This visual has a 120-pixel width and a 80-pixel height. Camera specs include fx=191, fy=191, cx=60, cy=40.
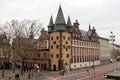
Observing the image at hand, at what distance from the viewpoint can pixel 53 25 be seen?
2756 inches

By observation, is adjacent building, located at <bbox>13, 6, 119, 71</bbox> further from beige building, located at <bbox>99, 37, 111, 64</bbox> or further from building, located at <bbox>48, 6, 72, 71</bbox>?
beige building, located at <bbox>99, 37, 111, 64</bbox>

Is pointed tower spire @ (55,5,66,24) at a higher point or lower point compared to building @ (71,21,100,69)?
higher

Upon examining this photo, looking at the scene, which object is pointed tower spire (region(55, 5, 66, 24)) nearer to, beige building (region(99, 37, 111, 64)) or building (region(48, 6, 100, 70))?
building (region(48, 6, 100, 70))

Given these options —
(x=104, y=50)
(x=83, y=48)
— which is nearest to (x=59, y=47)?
(x=83, y=48)

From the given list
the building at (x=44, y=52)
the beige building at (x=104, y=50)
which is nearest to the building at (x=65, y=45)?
the building at (x=44, y=52)

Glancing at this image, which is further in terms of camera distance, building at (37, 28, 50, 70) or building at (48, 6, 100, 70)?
building at (37, 28, 50, 70)

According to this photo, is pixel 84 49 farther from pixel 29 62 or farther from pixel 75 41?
pixel 29 62

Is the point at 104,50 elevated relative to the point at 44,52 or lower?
elevated

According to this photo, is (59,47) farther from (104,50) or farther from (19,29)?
(104,50)

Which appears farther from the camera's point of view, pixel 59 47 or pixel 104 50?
pixel 104 50

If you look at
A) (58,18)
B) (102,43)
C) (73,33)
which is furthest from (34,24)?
(102,43)

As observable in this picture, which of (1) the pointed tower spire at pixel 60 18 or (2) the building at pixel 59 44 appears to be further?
(1) the pointed tower spire at pixel 60 18

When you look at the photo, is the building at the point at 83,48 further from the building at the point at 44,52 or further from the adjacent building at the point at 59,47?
the building at the point at 44,52

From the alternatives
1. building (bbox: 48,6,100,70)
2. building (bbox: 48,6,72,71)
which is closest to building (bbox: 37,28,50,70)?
building (bbox: 48,6,72,71)
